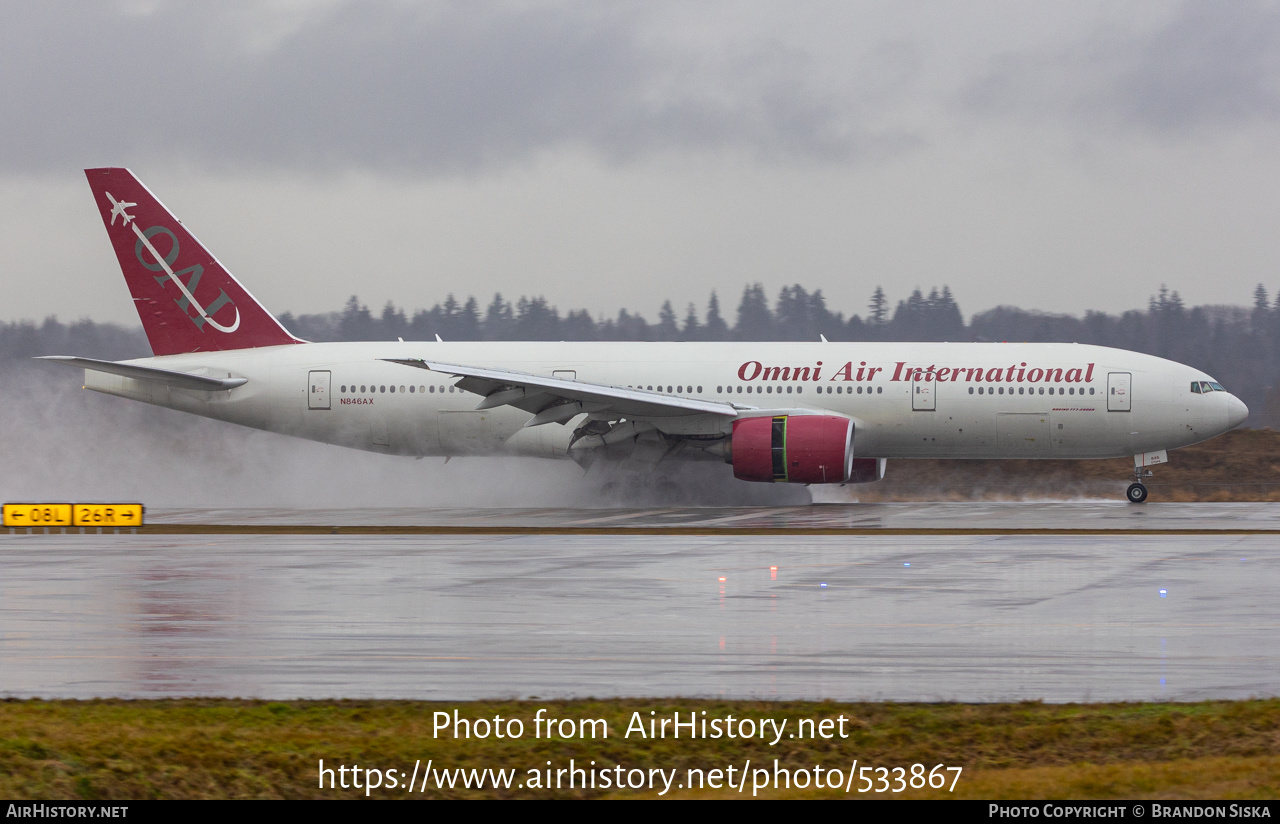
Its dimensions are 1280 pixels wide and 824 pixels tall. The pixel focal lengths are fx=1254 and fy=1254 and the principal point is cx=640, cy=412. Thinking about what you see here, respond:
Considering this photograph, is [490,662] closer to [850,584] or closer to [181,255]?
[850,584]

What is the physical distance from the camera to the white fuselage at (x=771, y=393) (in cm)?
2641

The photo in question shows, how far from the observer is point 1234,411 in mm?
26438

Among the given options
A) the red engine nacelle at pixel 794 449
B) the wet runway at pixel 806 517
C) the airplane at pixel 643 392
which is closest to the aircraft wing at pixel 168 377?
the airplane at pixel 643 392

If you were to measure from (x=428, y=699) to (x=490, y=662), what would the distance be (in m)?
1.31

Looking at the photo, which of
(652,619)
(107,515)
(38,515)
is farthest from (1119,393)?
(38,515)

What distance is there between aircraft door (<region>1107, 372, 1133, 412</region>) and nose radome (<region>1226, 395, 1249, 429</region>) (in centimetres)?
212

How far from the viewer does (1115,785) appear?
576cm

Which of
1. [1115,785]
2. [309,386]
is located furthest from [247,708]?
[309,386]

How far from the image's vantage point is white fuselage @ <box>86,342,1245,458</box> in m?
26.4

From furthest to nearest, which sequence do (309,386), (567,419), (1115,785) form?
(309,386), (567,419), (1115,785)

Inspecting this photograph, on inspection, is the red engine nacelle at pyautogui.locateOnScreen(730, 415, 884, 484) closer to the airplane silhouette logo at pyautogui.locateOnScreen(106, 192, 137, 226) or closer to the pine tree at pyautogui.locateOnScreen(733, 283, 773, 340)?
the airplane silhouette logo at pyautogui.locateOnScreen(106, 192, 137, 226)

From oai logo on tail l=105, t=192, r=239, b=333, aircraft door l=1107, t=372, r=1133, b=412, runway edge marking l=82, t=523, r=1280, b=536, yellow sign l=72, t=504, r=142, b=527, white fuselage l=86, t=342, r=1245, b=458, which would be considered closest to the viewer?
runway edge marking l=82, t=523, r=1280, b=536

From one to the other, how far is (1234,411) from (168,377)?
75.5 feet

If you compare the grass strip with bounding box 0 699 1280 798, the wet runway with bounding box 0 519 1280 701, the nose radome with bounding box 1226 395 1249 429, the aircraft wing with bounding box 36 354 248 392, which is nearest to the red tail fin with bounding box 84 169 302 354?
the aircraft wing with bounding box 36 354 248 392
